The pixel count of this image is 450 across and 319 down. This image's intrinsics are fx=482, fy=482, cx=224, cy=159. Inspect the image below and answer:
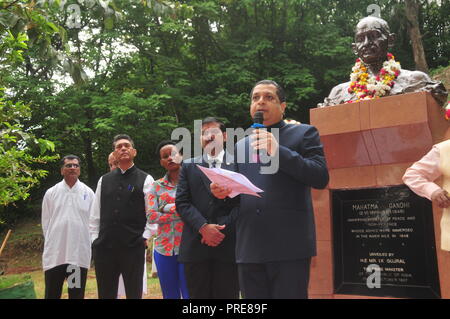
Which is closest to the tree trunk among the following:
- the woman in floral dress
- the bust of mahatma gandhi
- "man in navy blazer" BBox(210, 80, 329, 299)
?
the bust of mahatma gandhi

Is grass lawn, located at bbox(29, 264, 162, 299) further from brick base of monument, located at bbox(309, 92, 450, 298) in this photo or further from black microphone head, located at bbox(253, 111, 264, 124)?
black microphone head, located at bbox(253, 111, 264, 124)

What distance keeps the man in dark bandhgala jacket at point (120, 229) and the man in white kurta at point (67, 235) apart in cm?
80

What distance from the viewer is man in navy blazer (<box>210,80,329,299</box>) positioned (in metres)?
2.53

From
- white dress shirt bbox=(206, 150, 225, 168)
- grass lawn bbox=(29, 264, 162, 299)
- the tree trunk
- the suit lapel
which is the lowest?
grass lawn bbox=(29, 264, 162, 299)

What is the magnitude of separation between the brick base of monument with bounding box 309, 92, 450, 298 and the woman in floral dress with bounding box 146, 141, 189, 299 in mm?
1298

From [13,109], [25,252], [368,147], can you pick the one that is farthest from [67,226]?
[25,252]

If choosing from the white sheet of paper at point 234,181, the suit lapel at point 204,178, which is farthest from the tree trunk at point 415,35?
the white sheet of paper at point 234,181

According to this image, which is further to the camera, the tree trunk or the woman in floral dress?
the tree trunk

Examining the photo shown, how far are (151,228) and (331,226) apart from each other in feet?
5.65

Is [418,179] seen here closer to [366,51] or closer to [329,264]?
[329,264]

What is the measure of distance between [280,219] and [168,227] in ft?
6.74

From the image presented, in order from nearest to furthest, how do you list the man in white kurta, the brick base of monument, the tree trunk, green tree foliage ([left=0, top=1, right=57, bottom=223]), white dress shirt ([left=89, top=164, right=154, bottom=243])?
green tree foliage ([left=0, top=1, right=57, bottom=223]), the brick base of monument, white dress shirt ([left=89, top=164, right=154, bottom=243]), the man in white kurta, the tree trunk
